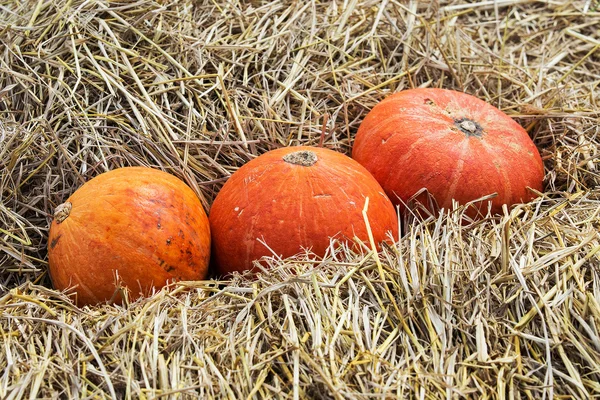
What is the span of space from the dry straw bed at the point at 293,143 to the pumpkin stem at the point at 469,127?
0.50m

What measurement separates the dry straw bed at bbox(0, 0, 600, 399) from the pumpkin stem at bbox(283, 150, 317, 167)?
481 mm

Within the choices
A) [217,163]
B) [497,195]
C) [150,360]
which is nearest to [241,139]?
[217,163]

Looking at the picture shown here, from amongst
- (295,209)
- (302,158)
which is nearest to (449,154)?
(302,158)

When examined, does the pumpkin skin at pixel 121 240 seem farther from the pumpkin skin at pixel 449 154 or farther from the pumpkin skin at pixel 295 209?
the pumpkin skin at pixel 449 154

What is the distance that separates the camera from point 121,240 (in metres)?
3.23

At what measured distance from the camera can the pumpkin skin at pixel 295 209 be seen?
330 centimetres

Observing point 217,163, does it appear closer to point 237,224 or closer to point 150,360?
point 237,224

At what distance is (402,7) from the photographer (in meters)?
4.69

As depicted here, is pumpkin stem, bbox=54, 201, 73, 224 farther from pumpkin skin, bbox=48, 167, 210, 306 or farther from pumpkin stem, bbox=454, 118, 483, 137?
pumpkin stem, bbox=454, 118, 483, 137

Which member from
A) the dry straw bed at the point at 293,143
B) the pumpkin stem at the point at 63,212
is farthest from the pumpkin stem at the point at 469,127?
the pumpkin stem at the point at 63,212

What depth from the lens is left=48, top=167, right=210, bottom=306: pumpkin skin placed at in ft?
10.6

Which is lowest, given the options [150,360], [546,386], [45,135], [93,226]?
[546,386]

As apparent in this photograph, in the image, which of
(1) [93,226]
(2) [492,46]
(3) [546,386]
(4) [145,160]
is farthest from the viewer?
(2) [492,46]

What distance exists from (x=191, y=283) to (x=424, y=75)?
7.53ft
